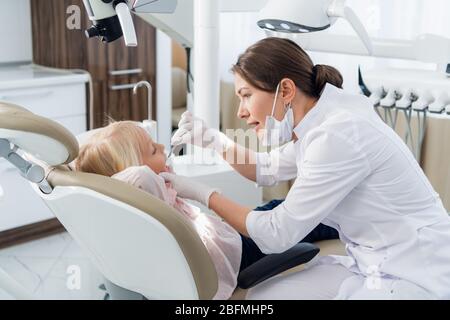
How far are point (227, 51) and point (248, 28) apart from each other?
193mm

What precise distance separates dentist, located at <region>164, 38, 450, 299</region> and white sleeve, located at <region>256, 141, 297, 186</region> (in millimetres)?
247

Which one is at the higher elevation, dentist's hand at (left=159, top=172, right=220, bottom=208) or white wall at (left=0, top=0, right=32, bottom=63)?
white wall at (left=0, top=0, right=32, bottom=63)

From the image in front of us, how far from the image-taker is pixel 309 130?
1.37 metres

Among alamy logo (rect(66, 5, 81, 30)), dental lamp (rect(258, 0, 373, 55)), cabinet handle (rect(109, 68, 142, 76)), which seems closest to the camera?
dental lamp (rect(258, 0, 373, 55))

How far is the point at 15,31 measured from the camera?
3021 millimetres

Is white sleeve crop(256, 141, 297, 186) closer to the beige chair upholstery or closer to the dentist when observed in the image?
the dentist

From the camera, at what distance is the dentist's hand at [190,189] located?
1.36 metres

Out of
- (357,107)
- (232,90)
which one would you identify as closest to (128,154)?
(357,107)

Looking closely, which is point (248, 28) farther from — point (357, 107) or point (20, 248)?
point (357, 107)

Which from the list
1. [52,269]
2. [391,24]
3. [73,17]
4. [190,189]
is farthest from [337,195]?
[73,17]

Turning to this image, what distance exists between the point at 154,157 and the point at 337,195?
1.51 feet

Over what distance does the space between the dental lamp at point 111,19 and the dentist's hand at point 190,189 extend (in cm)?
33

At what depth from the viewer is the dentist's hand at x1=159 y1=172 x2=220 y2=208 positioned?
1.36 meters

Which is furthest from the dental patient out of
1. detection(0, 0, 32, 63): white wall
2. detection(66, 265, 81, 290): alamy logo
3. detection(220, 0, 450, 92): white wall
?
detection(0, 0, 32, 63): white wall
